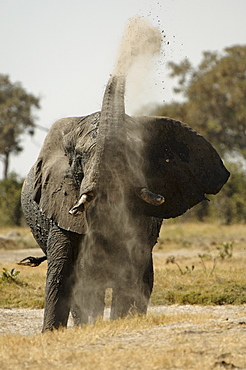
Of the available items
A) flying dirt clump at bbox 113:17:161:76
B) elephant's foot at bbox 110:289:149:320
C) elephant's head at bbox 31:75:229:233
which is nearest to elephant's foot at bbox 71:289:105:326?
elephant's foot at bbox 110:289:149:320

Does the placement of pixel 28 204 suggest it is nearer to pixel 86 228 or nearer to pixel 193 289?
pixel 86 228

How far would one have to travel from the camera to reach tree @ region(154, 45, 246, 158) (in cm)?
4806

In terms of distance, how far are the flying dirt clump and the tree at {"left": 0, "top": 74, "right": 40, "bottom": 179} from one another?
4346 centimetres

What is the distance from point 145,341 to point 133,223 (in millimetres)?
1688

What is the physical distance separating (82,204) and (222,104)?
143 feet

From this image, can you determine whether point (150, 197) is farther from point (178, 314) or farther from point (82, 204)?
point (178, 314)

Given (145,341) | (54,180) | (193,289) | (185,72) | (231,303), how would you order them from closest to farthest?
1. (145,341)
2. (54,180)
3. (231,303)
4. (193,289)
5. (185,72)

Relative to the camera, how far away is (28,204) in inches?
383

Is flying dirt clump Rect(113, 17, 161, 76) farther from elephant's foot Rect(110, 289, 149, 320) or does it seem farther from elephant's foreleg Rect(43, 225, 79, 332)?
elephant's foot Rect(110, 289, 149, 320)

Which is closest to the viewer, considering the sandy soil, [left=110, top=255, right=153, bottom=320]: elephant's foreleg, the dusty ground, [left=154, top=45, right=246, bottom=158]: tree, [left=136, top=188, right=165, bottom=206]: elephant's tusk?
the dusty ground

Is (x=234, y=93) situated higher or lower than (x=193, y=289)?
higher

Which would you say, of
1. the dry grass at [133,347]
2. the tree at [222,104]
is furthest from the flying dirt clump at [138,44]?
the tree at [222,104]

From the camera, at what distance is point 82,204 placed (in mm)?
6629

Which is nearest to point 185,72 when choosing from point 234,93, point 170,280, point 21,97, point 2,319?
point 234,93
